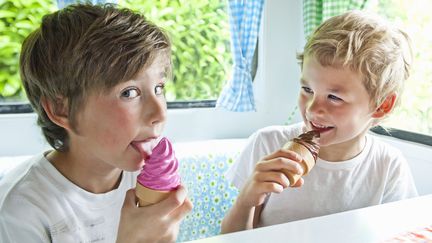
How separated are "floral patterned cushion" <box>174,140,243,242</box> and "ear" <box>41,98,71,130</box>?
992 mm

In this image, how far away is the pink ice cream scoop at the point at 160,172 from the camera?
0.77 m

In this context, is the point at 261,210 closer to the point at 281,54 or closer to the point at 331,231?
the point at 331,231

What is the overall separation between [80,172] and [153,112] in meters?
0.30

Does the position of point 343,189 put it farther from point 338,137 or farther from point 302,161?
point 302,161

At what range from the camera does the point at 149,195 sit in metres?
0.77

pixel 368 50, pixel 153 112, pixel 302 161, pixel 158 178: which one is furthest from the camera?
pixel 368 50

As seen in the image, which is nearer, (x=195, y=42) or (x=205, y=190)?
(x=205, y=190)

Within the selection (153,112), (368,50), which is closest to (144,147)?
(153,112)

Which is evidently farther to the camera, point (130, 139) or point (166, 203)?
point (130, 139)

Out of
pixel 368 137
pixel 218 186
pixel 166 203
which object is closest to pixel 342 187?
pixel 368 137

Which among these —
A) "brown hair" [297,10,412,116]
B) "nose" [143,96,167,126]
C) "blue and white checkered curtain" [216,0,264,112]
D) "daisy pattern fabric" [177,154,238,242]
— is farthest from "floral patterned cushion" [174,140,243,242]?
"nose" [143,96,167,126]

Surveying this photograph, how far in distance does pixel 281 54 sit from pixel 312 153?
1.68 m

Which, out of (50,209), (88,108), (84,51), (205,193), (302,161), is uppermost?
(84,51)

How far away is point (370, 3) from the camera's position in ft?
6.94
